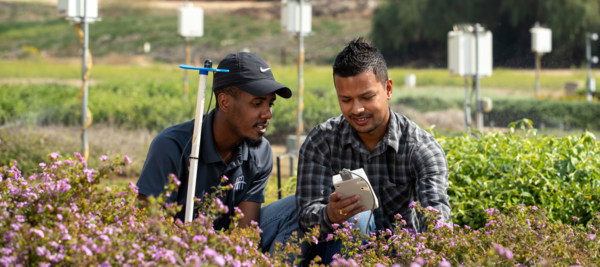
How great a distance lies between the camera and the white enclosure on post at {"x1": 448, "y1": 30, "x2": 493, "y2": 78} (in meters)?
6.00

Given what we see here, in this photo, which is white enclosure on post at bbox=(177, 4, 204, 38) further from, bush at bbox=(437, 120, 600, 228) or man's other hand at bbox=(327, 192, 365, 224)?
man's other hand at bbox=(327, 192, 365, 224)

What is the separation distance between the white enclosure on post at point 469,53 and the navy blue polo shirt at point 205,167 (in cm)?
426

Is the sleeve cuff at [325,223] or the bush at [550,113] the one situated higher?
the bush at [550,113]

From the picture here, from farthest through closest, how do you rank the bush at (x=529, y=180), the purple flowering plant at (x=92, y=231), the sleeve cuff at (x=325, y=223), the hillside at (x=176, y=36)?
the hillside at (x=176, y=36)
the bush at (x=529, y=180)
the sleeve cuff at (x=325, y=223)
the purple flowering plant at (x=92, y=231)

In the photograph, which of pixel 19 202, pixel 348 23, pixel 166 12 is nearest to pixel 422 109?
pixel 19 202

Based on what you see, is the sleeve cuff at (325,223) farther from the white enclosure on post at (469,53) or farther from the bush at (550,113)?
the bush at (550,113)

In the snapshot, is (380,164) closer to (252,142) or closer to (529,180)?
(252,142)

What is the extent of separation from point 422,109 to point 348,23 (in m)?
30.0

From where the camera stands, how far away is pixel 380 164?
2.08 meters

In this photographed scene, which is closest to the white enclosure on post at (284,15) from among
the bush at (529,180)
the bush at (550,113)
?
the bush at (550,113)

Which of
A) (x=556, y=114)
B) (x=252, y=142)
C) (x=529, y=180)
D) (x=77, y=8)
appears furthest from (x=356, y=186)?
(x=556, y=114)

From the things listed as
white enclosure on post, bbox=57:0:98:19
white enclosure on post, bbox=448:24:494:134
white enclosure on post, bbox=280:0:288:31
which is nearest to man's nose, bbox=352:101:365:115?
white enclosure on post, bbox=57:0:98:19

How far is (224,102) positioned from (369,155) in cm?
58

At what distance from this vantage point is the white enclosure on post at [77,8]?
4.37m
